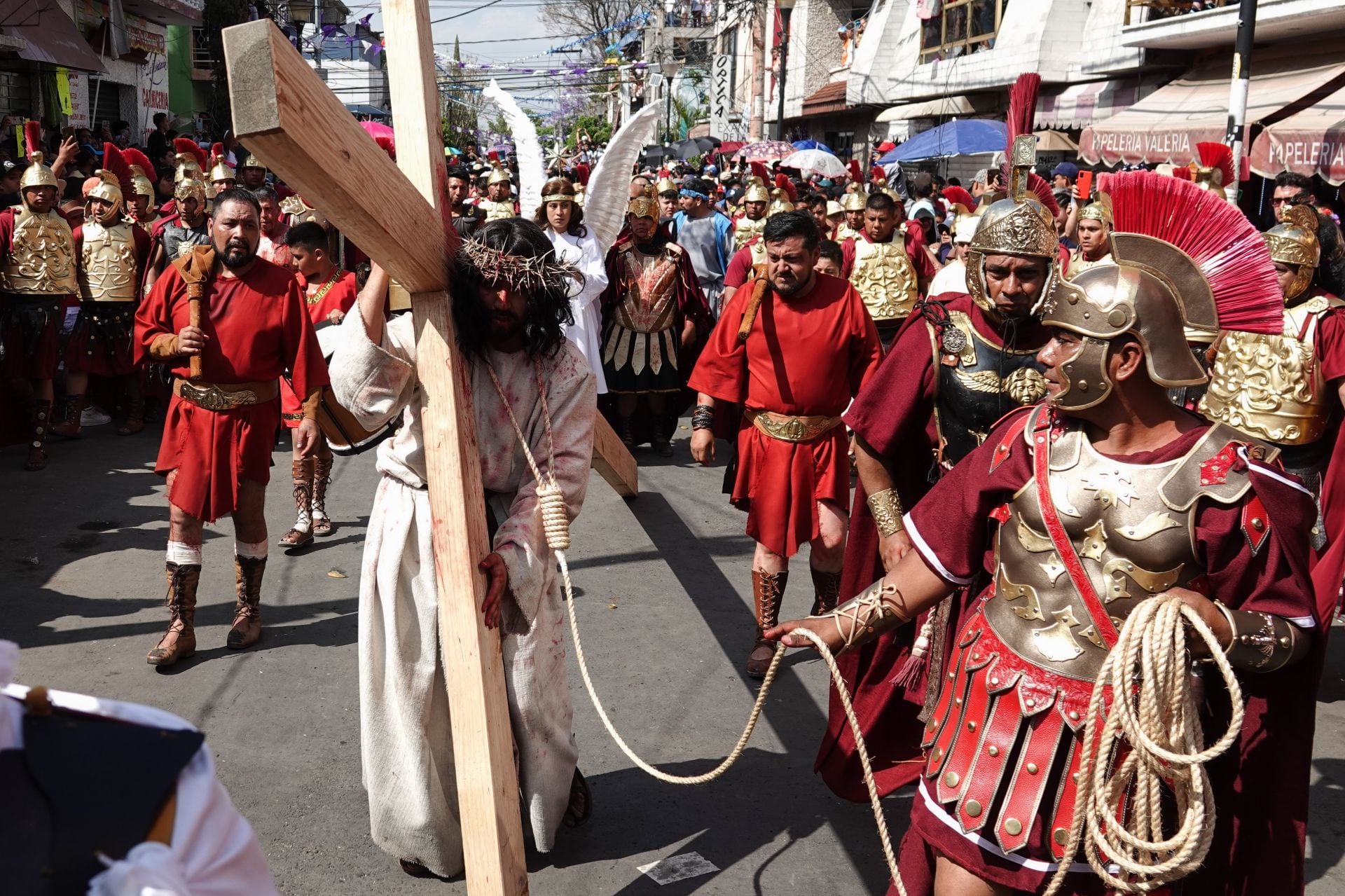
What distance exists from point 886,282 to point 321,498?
Answer: 458 cm

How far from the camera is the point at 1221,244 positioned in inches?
107

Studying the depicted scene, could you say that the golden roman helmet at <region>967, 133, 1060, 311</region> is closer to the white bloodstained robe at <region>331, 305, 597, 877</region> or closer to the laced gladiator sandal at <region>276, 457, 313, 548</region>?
the white bloodstained robe at <region>331, 305, 597, 877</region>

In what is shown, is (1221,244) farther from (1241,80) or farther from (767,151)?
(767,151)

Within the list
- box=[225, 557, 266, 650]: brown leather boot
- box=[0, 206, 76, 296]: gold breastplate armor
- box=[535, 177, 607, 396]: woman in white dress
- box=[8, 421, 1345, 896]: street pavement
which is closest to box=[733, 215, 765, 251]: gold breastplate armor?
box=[535, 177, 607, 396]: woman in white dress

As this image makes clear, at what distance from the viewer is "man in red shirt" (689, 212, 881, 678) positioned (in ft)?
18.4

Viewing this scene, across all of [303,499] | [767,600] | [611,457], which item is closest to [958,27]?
[303,499]

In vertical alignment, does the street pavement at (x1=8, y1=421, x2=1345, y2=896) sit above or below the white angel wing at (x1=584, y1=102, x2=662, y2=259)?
below

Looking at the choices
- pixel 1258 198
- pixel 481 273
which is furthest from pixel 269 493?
pixel 1258 198

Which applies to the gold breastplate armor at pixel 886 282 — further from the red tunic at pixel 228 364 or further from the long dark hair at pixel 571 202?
the red tunic at pixel 228 364

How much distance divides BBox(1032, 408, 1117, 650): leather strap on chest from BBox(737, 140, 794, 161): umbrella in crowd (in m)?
22.9

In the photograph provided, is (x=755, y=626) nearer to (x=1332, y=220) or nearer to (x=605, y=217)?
(x=605, y=217)

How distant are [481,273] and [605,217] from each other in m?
2.80

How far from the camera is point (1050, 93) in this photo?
74.2 feet

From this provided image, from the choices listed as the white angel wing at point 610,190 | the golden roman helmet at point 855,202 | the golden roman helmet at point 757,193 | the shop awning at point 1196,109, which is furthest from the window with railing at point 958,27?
the white angel wing at point 610,190
